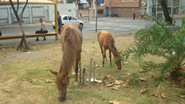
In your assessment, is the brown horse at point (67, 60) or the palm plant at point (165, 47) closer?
the brown horse at point (67, 60)

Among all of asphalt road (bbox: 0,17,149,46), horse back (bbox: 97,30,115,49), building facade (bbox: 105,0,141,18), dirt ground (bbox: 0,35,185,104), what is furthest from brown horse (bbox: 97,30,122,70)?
building facade (bbox: 105,0,141,18)

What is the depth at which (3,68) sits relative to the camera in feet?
35.4

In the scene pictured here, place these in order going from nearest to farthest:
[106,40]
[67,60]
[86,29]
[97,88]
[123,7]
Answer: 1. [67,60]
2. [97,88]
3. [106,40]
4. [86,29]
5. [123,7]

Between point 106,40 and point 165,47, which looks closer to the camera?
point 165,47

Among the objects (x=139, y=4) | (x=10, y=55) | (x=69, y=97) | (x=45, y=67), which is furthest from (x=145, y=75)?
(x=139, y=4)

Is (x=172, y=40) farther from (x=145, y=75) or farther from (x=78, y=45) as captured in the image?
(x=78, y=45)

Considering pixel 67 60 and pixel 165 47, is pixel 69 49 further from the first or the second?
pixel 165 47

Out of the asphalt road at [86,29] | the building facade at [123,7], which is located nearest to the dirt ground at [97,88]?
the asphalt road at [86,29]

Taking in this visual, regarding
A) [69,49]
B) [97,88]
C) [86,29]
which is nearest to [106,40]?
[97,88]

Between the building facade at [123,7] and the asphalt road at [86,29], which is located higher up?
the building facade at [123,7]

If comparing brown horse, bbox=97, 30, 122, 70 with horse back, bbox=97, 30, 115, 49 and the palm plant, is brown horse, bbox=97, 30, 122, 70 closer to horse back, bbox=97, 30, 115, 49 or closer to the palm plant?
horse back, bbox=97, 30, 115, 49

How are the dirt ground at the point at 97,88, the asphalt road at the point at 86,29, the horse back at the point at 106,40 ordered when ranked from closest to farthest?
the dirt ground at the point at 97,88 → the horse back at the point at 106,40 → the asphalt road at the point at 86,29

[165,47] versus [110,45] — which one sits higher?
[165,47]

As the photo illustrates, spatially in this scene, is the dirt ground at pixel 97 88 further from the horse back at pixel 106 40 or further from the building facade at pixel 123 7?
the building facade at pixel 123 7
